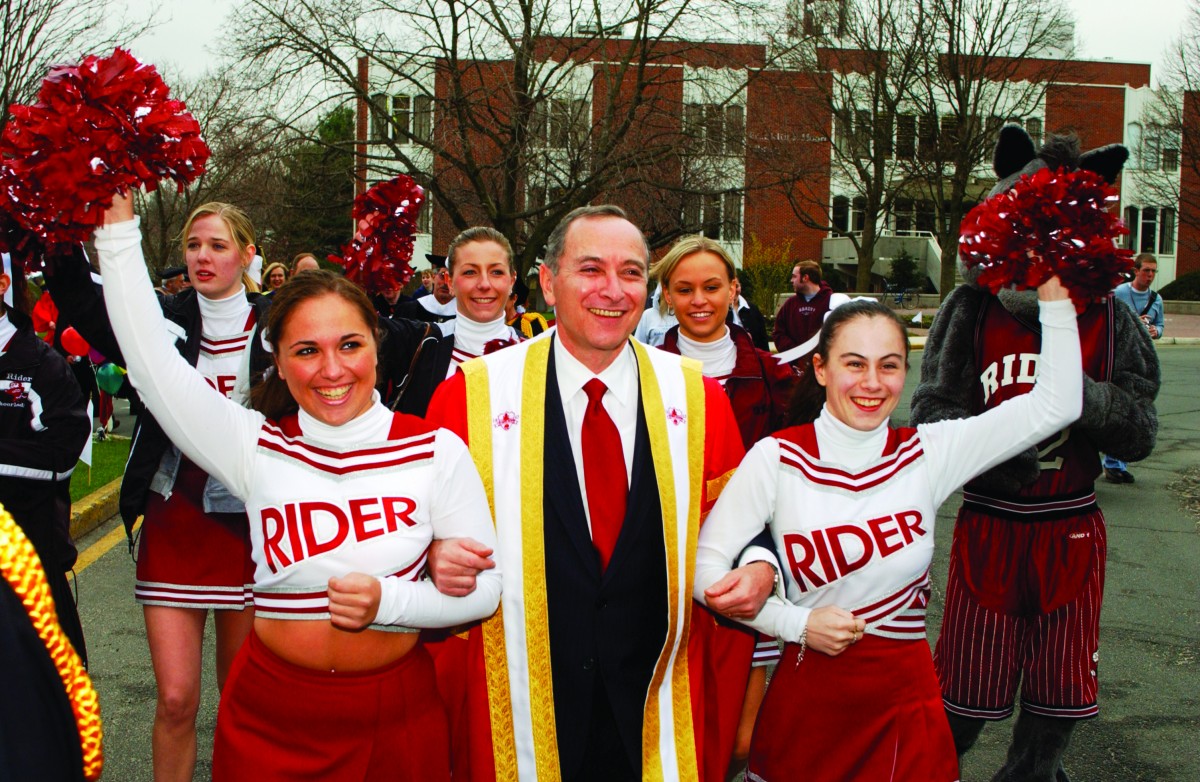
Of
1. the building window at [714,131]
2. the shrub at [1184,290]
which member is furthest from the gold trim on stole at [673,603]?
the shrub at [1184,290]

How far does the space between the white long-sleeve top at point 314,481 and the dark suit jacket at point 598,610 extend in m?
0.27

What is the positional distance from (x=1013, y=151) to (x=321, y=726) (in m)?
3.04

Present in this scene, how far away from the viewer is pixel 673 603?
3.04 m

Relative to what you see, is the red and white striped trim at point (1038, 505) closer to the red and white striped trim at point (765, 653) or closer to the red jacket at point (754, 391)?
the red and white striped trim at point (765, 653)

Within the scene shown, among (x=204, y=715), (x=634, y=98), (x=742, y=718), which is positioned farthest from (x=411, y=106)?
(x=742, y=718)

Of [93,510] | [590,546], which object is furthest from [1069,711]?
[93,510]

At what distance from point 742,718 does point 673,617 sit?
1.80 feet

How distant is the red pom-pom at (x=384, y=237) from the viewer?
4.27 meters

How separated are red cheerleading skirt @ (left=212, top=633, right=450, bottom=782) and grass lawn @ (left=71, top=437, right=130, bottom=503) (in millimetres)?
6095

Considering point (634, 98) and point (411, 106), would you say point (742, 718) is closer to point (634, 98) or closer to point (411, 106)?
point (634, 98)

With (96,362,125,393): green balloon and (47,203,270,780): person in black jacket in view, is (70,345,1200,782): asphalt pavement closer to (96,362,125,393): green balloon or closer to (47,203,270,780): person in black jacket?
(47,203,270,780): person in black jacket

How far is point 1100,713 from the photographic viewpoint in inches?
188

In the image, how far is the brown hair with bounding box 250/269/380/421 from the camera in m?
2.88

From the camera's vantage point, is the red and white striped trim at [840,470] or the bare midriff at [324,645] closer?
the bare midriff at [324,645]
